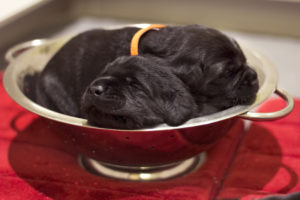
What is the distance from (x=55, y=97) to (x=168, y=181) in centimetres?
40

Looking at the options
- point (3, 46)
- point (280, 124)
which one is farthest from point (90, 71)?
point (3, 46)

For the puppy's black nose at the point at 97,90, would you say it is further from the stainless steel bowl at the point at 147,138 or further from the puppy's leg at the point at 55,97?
the puppy's leg at the point at 55,97

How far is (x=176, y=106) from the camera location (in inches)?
38.4

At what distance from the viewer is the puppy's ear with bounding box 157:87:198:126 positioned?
0.96m

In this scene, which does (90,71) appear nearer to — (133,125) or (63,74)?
(63,74)

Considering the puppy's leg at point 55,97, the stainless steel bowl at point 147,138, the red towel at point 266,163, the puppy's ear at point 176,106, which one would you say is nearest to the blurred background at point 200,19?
the red towel at point 266,163

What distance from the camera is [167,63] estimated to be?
1.04 metres

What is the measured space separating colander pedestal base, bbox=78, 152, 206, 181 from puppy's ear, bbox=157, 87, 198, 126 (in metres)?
0.20

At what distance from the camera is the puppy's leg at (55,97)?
1180mm

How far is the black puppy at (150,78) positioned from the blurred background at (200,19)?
85 centimetres

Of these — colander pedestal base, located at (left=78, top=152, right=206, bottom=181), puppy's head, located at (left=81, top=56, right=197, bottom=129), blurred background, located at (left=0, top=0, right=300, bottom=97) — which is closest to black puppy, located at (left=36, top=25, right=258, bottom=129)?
puppy's head, located at (left=81, top=56, right=197, bottom=129)

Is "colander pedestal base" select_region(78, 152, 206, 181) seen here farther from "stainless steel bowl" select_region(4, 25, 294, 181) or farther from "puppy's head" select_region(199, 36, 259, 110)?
"puppy's head" select_region(199, 36, 259, 110)

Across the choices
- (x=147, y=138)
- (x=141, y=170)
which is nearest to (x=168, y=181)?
(x=141, y=170)

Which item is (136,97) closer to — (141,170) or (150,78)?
(150,78)
